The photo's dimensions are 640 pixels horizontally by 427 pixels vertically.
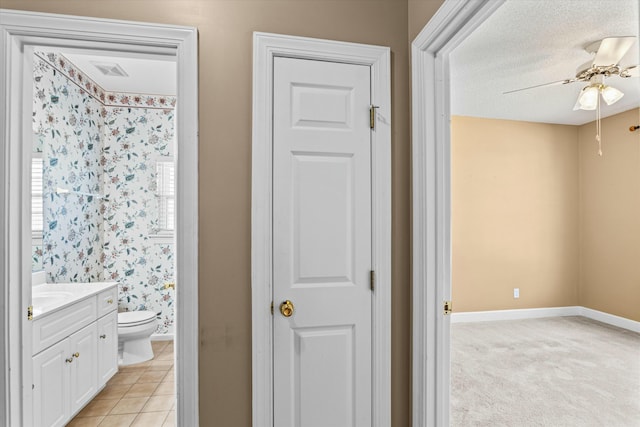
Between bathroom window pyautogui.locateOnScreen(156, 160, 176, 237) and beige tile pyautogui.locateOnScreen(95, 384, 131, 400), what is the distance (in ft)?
5.29

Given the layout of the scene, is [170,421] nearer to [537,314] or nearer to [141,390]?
[141,390]

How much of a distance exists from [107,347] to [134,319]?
2.24 ft

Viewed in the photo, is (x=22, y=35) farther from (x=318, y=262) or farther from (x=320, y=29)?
(x=318, y=262)

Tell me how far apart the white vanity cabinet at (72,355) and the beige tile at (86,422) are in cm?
8

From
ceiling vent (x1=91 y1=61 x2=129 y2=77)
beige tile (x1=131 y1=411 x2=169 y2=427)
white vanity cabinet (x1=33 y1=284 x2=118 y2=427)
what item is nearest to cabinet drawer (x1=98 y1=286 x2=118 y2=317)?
white vanity cabinet (x1=33 y1=284 x2=118 y2=427)

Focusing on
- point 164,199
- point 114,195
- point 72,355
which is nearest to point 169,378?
point 72,355

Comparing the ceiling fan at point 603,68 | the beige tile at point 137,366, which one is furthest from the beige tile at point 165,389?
the ceiling fan at point 603,68

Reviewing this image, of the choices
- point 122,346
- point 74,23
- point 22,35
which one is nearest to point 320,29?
point 74,23

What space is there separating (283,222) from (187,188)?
16.2 inches

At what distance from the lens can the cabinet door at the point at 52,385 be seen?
2045mm

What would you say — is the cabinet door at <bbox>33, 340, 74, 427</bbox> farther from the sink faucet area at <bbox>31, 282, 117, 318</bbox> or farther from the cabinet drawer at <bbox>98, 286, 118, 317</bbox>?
the cabinet drawer at <bbox>98, 286, 118, 317</bbox>

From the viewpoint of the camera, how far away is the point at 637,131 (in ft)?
14.8

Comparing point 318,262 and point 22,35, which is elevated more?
point 22,35

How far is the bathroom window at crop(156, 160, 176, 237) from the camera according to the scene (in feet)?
13.7
